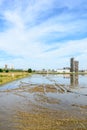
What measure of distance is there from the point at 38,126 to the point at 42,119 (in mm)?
1729

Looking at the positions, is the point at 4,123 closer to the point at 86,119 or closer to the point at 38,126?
the point at 38,126

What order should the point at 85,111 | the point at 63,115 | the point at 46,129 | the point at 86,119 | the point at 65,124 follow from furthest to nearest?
the point at 85,111 < the point at 63,115 < the point at 86,119 < the point at 65,124 < the point at 46,129

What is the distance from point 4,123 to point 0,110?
13.9ft

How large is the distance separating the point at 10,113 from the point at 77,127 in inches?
211

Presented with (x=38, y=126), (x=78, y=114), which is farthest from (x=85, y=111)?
(x=38, y=126)

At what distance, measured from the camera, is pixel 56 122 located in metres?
13.5

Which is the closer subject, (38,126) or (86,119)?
(38,126)

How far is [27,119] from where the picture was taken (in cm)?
1432

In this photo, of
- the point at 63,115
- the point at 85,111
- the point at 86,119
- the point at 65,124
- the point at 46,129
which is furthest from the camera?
the point at 85,111

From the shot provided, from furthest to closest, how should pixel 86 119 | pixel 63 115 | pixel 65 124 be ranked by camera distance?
pixel 63 115 → pixel 86 119 → pixel 65 124

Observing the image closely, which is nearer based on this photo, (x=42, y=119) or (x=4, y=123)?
(x=4, y=123)

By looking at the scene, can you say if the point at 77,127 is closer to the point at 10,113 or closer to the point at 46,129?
the point at 46,129

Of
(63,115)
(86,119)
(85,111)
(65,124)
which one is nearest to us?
(65,124)

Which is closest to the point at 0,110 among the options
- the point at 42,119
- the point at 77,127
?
the point at 42,119
